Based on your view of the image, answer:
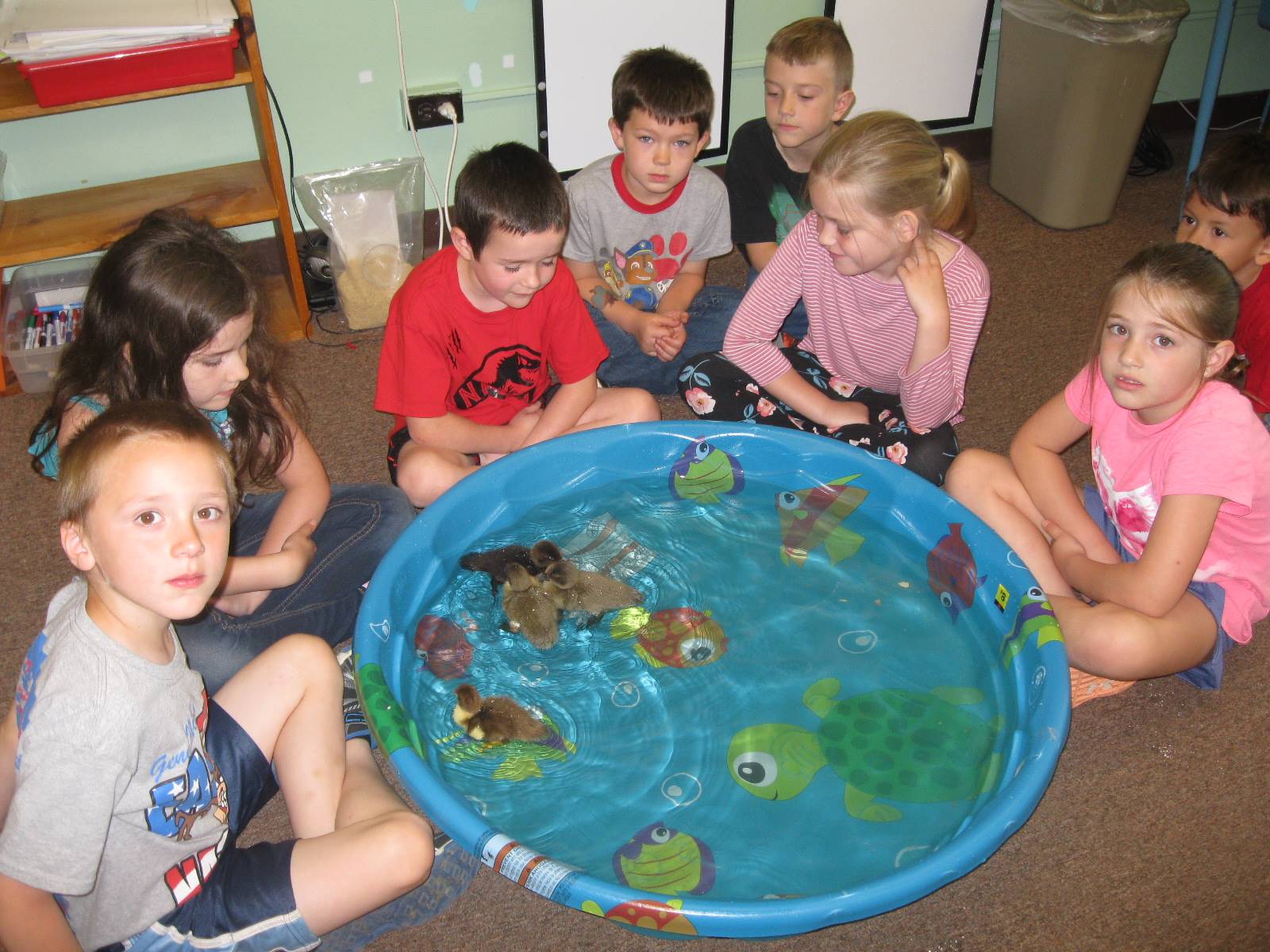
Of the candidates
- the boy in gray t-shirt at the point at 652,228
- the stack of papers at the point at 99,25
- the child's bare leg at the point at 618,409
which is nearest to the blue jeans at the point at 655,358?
the boy in gray t-shirt at the point at 652,228

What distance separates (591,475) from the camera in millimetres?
1876

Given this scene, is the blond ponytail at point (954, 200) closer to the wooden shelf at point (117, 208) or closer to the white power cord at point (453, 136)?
the white power cord at point (453, 136)

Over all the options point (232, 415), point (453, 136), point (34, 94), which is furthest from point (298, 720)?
point (453, 136)

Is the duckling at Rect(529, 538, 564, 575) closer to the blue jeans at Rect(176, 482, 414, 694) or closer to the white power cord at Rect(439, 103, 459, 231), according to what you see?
the blue jeans at Rect(176, 482, 414, 694)

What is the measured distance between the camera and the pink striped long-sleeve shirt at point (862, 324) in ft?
6.05

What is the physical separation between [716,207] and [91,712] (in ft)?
5.25

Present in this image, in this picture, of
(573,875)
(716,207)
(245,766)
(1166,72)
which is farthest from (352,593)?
(1166,72)

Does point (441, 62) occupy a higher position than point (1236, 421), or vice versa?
point (441, 62)

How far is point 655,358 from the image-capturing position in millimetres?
2246

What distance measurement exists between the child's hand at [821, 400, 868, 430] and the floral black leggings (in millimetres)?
11

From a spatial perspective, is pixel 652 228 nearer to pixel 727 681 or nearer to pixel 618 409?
pixel 618 409

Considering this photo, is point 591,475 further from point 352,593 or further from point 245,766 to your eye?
point 245,766

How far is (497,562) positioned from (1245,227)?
1462 millimetres

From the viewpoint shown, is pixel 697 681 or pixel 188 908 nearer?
pixel 188 908
